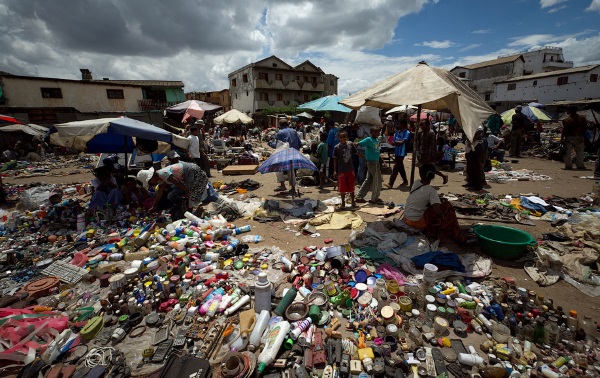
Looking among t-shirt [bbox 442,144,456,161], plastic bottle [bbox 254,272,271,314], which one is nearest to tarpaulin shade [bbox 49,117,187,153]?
plastic bottle [bbox 254,272,271,314]

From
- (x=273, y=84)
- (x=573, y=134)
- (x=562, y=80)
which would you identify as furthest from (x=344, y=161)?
(x=562, y=80)

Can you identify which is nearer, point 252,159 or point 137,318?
point 137,318

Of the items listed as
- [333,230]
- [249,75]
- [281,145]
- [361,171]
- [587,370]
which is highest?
[249,75]

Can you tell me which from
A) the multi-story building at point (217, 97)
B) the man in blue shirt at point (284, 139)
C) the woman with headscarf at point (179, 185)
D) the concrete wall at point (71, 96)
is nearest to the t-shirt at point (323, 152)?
the man in blue shirt at point (284, 139)

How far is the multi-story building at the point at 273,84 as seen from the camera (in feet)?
121

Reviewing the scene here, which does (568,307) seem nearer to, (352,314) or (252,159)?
(352,314)

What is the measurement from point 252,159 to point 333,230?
729 centimetres

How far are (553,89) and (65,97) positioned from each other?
49.9 meters

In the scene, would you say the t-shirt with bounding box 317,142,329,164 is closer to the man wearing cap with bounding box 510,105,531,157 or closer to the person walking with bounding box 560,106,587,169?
the person walking with bounding box 560,106,587,169

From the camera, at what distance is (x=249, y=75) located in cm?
3709

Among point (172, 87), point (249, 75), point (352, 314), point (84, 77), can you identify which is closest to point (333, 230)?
point (352, 314)

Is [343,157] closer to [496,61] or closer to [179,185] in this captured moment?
[179,185]

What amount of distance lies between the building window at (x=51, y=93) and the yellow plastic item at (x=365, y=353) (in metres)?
28.5

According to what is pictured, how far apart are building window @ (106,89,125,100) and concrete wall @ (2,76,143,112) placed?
177mm
